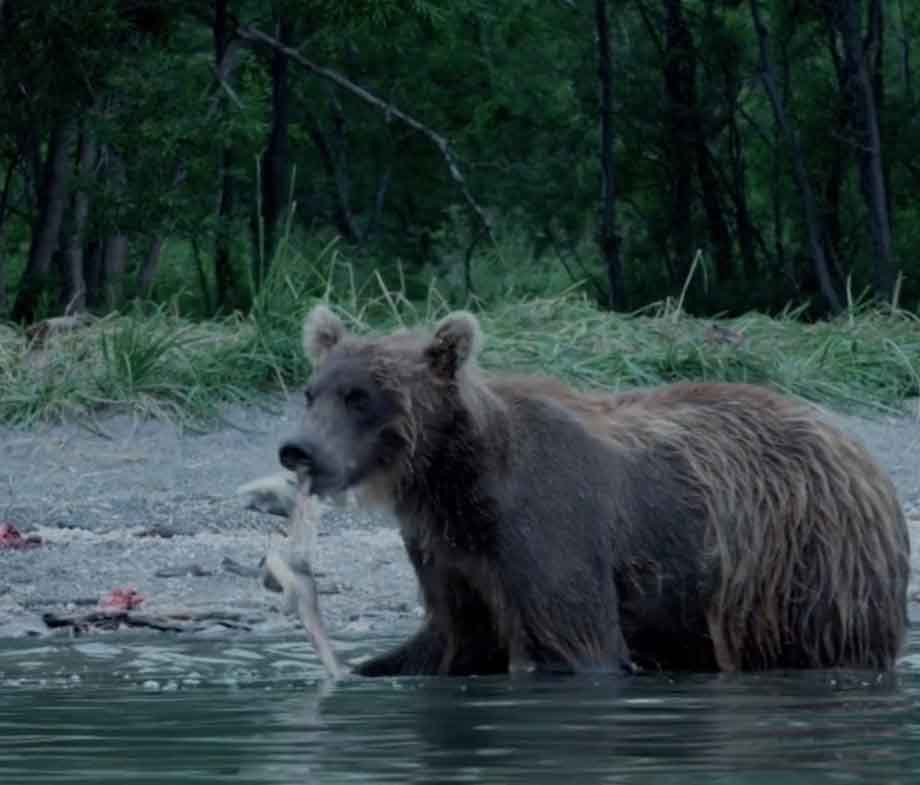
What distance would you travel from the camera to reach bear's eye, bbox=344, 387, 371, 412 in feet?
26.7

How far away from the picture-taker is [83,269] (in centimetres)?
2381

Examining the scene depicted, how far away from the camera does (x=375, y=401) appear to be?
26.7 ft

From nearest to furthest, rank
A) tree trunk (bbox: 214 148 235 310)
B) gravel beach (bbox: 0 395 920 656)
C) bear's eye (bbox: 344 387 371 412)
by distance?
1. bear's eye (bbox: 344 387 371 412)
2. gravel beach (bbox: 0 395 920 656)
3. tree trunk (bbox: 214 148 235 310)

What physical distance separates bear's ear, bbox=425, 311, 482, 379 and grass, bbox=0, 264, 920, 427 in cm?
567

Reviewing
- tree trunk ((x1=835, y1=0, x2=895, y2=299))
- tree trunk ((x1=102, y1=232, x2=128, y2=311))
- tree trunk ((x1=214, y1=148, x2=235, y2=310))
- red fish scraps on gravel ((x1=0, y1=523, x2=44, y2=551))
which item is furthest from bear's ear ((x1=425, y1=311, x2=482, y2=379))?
tree trunk ((x1=102, y1=232, x2=128, y2=311))

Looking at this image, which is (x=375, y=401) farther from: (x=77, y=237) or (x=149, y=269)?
(x=149, y=269)

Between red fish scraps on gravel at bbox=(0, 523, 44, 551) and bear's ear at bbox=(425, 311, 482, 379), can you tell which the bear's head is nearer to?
bear's ear at bbox=(425, 311, 482, 379)

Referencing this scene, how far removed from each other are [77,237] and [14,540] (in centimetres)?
1026

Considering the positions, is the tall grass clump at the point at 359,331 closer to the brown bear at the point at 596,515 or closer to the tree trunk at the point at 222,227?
the brown bear at the point at 596,515

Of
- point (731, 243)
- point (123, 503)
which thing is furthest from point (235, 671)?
point (731, 243)

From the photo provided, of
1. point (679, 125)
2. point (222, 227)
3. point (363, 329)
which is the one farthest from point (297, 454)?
point (679, 125)

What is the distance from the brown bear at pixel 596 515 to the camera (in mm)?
8133

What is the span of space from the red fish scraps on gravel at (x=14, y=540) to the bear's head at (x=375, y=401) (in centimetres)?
351

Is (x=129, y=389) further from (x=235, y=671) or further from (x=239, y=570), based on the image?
(x=235, y=671)
